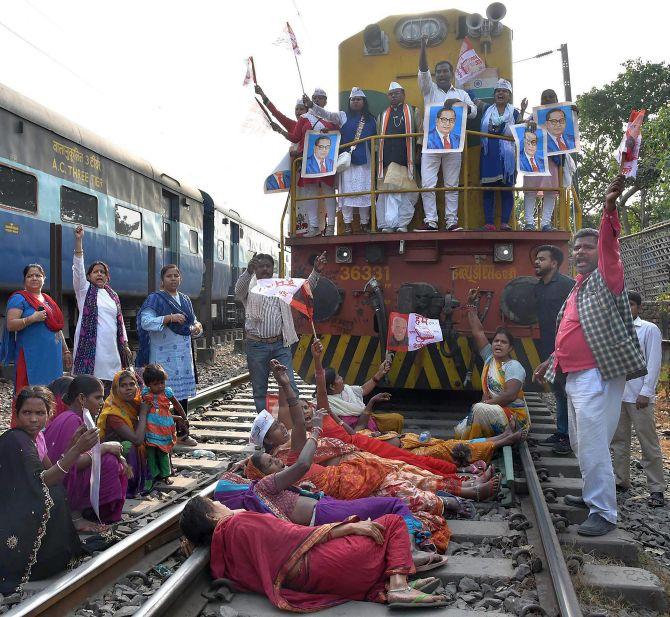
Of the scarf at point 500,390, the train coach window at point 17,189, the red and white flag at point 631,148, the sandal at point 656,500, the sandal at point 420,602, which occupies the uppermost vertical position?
the train coach window at point 17,189

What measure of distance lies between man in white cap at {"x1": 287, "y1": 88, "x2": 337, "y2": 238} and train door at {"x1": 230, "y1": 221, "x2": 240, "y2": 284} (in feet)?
35.2

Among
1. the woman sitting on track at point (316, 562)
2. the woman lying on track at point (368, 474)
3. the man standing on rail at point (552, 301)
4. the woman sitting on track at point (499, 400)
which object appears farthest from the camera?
the man standing on rail at point (552, 301)

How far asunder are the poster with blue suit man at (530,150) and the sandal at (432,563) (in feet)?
14.0

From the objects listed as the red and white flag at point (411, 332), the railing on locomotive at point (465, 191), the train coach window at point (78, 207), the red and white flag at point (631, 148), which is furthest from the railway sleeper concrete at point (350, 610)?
the train coach window at point (78, 207)

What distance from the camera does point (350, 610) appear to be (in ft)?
9.95

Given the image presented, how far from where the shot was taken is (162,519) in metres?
3.98

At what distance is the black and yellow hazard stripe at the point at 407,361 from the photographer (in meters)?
6.58

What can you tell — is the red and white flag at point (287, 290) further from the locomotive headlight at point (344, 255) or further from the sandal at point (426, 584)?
the sandal at point (426, 584)

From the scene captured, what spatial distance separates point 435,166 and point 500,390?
8.38 ft

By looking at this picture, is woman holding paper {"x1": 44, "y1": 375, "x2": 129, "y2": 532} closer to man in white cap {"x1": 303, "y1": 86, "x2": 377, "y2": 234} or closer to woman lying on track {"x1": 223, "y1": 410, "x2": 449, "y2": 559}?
woman lying on track {"x1": 223, "y1": 410, "x2": 449, "y2": 559}

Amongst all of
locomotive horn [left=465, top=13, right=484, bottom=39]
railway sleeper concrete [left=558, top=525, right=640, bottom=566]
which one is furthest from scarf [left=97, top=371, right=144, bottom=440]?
locomotive horn [left=465, top=13, right=484, bottom=39]

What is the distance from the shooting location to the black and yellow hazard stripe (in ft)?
21.6

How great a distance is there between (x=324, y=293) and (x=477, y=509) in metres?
2.94

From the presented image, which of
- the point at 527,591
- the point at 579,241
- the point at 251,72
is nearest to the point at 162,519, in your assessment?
the point at 527,591
